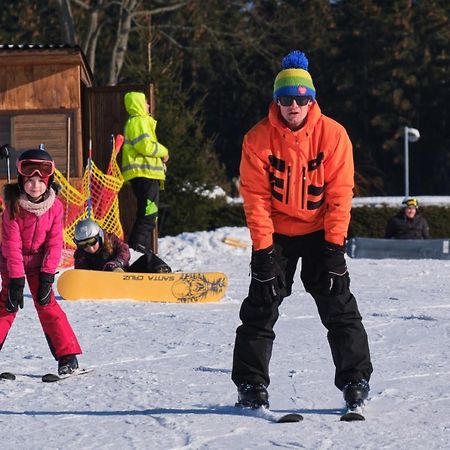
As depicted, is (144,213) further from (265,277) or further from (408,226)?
(265,277)

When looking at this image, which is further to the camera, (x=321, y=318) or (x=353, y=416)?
(x=321, y=318)

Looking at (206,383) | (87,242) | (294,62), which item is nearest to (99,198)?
(87,242)

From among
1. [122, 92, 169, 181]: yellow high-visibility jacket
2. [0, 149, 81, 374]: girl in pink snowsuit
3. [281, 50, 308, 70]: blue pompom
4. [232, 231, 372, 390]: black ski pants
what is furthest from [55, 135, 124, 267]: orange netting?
[232, 231, 372, 390]: black ski pants

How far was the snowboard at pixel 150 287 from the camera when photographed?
956 cm

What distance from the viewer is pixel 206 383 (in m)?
5.75

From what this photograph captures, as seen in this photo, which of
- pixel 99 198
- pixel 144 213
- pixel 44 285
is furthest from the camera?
pixel 99 198

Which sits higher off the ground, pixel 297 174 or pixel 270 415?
pixel 297 174

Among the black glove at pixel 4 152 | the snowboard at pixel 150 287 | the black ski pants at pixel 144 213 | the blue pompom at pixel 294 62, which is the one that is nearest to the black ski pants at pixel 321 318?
the blue pompom at pixel 294 62

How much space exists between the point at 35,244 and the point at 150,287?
383cm

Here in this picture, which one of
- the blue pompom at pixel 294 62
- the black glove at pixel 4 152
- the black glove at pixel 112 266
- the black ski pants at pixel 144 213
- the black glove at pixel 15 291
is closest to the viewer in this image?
the blue pompom at pixel 294 62

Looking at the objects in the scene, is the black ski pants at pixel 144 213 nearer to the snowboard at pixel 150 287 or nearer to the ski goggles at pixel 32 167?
the snowboard at pixel 150 287

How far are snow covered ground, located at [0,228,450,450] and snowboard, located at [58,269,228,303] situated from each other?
154 millimetres

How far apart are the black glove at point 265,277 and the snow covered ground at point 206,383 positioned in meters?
0.53

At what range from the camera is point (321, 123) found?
474cm
